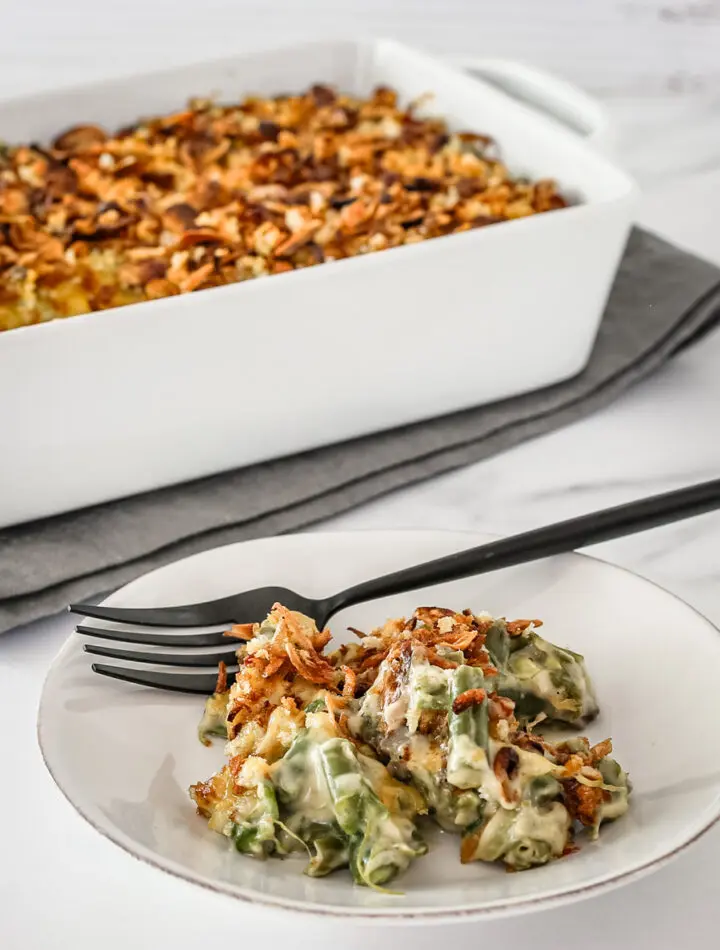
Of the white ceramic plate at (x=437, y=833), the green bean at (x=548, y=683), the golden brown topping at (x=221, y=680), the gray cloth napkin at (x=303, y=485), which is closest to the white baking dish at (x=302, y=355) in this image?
the gray cloth napkin at (x=303, y=485)

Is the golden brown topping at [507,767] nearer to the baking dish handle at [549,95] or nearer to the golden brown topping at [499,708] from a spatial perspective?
the golden brown topping at [499,708]

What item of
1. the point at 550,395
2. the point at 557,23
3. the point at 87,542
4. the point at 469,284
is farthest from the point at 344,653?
the point at 557,23

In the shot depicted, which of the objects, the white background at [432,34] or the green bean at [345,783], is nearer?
the green bean at [345,783]

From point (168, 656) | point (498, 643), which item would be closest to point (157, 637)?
point (168, 656)

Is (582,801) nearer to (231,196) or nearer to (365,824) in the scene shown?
(365,824)

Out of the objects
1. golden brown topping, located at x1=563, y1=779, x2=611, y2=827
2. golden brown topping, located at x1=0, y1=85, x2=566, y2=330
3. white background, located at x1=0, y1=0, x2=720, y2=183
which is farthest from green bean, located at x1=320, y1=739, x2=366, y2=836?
white background, located at x1=0, y1=0, x2=720, y2=183

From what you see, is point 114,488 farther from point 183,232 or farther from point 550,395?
point 550,395

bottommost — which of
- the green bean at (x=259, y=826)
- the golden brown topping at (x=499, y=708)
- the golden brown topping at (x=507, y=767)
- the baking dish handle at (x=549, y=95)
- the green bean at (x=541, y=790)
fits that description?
the green bean at (x=259, y=826)
